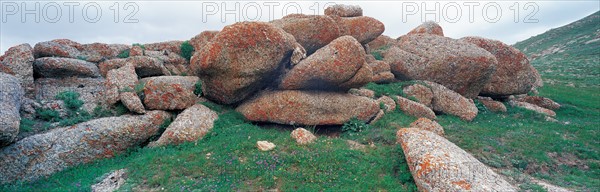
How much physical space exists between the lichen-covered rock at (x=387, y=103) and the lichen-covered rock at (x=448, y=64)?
4901 mm

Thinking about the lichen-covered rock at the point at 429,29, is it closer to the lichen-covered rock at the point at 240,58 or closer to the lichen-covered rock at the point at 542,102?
the lichen-covered rock at the point at 542,102

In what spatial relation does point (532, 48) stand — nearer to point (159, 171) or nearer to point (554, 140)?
point (554, 140)

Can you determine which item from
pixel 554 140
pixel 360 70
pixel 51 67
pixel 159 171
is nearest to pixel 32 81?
pixel 51 67

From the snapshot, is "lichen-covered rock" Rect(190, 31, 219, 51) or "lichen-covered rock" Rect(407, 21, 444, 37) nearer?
"lichen-covered rock" Rect(190, 31, 219, 51)

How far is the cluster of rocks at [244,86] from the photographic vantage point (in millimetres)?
13797

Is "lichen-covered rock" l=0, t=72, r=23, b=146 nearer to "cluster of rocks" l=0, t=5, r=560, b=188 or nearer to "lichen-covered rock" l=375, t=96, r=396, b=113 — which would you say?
"cluster of rocks" l=0, t=5, r=560, b=188

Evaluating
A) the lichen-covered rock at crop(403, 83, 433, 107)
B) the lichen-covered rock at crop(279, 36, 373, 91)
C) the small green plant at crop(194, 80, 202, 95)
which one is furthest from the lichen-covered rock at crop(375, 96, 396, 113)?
the small green plant at crop(194, 80, 202, 95)

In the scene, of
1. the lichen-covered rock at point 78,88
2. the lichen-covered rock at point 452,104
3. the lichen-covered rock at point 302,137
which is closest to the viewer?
the lichen-covered rock at point 302,137

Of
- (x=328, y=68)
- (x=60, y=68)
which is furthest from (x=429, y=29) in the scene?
(x=60, y=68)

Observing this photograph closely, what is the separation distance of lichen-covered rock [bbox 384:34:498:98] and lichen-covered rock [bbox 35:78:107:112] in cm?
1821

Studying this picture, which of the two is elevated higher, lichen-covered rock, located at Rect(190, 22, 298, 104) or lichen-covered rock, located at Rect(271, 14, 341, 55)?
lichen-covered rock, located at Rect(271, 14, 341, 55)

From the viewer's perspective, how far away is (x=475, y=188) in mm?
10258

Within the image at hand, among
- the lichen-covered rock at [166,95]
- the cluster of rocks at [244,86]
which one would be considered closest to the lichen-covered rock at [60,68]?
the cluster of rocks at [244,86]

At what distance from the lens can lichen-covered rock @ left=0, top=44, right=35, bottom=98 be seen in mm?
18047
